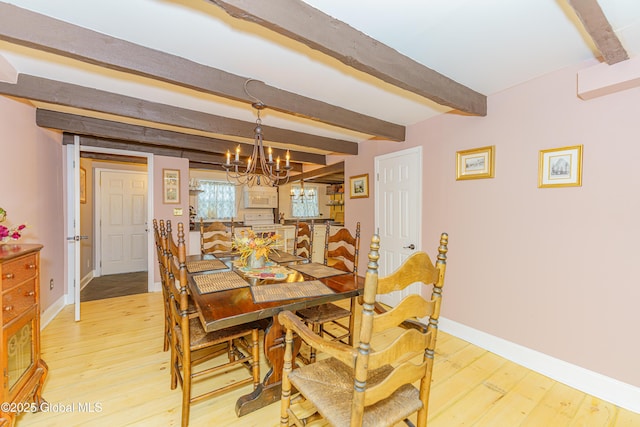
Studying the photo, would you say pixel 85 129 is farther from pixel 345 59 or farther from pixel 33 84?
pixel 345 59

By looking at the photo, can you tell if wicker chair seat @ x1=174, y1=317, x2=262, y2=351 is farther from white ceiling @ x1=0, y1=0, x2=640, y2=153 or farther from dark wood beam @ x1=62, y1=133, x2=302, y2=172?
dark wood beam @ x1=62, y1=133, x2=302, y2=172

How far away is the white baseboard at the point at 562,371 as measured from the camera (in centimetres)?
182

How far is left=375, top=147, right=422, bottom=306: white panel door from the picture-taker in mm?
3269

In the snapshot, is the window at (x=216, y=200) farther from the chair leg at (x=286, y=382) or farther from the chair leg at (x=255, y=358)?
the chair leg at (x=286, y=382)

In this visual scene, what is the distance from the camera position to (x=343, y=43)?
4.97 feet

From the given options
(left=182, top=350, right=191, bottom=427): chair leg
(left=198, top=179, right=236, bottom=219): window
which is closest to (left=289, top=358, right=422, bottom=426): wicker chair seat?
(left=182, top=350, right=191, bottom=427): chair leg

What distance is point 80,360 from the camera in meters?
2.32

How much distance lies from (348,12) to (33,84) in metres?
2.48

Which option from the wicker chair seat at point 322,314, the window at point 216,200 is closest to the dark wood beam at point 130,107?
the wicker chair seat at point 322,314

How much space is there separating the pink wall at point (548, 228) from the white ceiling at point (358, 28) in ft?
1.04

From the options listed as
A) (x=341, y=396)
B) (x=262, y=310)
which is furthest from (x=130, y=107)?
(x=341, y=396)

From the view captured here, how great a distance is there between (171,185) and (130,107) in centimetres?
198

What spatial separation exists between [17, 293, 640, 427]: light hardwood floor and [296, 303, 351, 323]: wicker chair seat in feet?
1.97

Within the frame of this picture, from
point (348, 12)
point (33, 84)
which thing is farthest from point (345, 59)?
point (33, 84)
